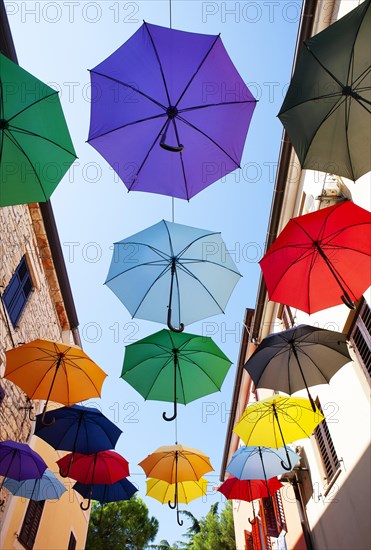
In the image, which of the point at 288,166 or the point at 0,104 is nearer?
the point at 0,104

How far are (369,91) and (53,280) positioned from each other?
395 inches

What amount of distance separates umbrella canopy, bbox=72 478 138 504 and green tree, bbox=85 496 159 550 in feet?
48.9

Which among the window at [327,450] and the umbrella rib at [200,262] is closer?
the umbrella rib at [200,262]

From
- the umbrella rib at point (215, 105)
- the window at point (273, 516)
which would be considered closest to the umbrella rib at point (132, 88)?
the umbrella rib at point (215, 105)

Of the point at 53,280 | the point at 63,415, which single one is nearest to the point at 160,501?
the point at 63,415

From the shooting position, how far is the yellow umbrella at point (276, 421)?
283 inches

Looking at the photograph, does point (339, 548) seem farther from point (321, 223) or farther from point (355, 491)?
point (321, 223)

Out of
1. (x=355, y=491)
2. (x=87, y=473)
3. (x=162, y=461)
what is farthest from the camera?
(x=162, y=461)

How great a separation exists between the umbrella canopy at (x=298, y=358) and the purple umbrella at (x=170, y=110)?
281cm

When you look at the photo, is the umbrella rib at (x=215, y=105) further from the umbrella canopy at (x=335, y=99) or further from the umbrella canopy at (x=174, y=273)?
the umbrella canopy at (x=174, y=273)

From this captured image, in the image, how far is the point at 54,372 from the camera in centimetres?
698

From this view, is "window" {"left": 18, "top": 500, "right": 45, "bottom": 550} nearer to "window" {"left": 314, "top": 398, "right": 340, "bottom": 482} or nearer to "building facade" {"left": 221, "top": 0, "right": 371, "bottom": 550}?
"building facade" {"left": 221, "top": 0, "right": 371, "bottom": 550}

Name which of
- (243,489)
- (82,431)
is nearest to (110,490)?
(82,431)

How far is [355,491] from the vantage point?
6.60 m
